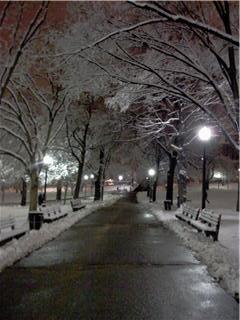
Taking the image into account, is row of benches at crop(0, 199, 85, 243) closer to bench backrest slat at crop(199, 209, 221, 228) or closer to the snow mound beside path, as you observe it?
the snow mound beside path

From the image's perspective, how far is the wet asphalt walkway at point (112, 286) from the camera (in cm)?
762

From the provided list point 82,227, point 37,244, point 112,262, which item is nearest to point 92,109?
point 82,227

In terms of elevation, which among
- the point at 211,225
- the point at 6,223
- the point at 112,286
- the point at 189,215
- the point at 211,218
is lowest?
the point at 112,286

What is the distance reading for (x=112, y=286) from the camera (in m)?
9.52

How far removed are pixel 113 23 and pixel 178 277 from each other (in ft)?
21.6

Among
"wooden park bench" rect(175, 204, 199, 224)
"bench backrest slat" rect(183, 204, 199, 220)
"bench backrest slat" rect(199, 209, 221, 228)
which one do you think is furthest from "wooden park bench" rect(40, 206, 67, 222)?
"bench backrest slat" rect(199, 209, 221, 228)

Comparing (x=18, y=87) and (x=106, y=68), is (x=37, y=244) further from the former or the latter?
(x=18, y=87)

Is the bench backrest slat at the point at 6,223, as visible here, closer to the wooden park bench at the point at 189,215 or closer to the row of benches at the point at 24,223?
the row of benches at the point at 24,223

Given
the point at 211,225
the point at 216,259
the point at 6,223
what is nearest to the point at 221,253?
the point at 216,259

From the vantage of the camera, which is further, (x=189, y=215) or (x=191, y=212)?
(x=189, y=215)

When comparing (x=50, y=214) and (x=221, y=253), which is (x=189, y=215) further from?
(x=221, y=253)

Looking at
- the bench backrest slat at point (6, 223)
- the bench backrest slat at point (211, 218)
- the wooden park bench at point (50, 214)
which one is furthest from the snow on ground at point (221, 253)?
the wooden park bench at point (50, 214)

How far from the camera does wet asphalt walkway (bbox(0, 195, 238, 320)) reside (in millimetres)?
7621

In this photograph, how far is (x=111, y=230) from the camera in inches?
853
